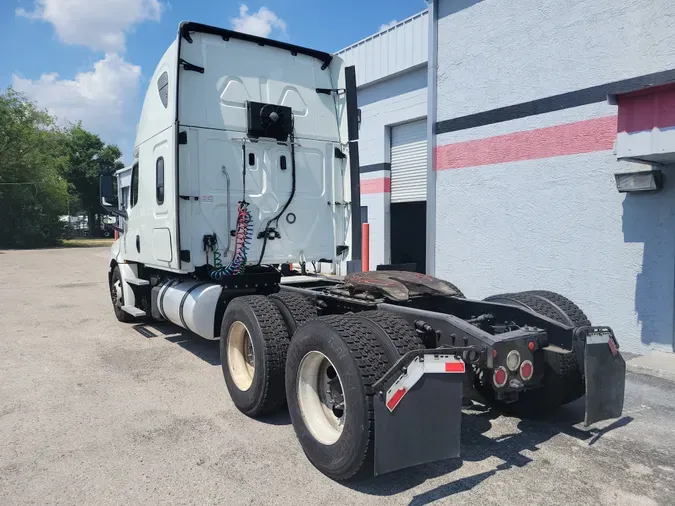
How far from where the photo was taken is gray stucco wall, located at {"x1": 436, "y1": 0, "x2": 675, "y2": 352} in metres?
6.90

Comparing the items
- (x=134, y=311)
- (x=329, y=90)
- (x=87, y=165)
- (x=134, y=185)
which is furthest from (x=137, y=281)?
(x=87, y=165)

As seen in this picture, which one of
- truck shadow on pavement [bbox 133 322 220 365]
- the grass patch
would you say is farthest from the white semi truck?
the grass patch

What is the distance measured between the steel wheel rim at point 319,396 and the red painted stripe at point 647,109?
4.46m

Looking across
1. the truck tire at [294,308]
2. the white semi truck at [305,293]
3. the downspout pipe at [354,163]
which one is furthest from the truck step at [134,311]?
the truck tire at [294,308]

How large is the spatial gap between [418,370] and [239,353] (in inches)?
99.5

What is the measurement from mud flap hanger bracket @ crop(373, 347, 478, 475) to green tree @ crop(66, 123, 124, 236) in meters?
50.2

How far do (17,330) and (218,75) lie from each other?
18.2ft

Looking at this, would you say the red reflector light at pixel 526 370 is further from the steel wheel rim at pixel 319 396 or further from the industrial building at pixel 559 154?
the industrial building at pixel 559 154

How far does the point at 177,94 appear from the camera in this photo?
6047 mm

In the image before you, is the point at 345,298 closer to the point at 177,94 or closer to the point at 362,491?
the point at 362,491

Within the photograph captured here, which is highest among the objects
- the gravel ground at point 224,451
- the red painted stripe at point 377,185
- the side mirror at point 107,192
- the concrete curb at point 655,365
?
the red painted stripe at point 377,185

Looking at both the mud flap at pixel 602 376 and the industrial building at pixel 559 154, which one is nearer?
the mud flap at pixel 602 376

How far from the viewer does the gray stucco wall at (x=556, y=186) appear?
690cm

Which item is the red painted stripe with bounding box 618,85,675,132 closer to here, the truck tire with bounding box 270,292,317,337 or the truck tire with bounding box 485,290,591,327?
the truck tire with bounding box 485,290,591,327
